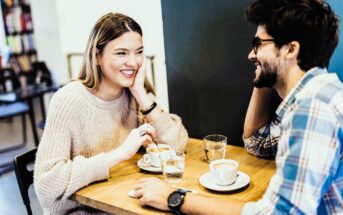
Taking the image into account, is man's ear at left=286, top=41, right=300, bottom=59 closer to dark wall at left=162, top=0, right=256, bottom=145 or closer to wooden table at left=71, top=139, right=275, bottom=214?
wooden table at left=71, top=139, right=275, bottom=214

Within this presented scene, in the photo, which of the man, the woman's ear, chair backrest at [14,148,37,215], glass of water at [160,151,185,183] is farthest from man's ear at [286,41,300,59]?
chair backrest at [14,148,37,215]

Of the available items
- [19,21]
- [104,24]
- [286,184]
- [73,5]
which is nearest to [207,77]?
[104,24]

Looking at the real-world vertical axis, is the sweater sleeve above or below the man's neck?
below

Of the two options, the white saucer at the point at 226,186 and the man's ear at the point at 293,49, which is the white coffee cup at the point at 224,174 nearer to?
the white saucer at the point at 226,186

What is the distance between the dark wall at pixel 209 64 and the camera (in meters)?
1.94

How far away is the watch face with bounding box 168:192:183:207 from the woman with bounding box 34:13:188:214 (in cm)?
35

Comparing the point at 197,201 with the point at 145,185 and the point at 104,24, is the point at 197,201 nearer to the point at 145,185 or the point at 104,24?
the point at 145,185

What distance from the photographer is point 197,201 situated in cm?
131

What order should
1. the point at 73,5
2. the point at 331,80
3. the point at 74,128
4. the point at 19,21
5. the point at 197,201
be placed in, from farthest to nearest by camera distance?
the point at 19,21 < the point at 73,5 < the point at 74,128 < the point at 197,201 < the point at 331,80

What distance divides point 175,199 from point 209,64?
906 mm

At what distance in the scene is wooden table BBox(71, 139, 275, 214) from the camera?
1.44 metres

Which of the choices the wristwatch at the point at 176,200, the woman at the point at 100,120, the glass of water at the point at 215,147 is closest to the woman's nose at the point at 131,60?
the woman at the point at 100,120

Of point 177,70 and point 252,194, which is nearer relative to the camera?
point 252,194

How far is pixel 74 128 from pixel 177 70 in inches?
28.0
